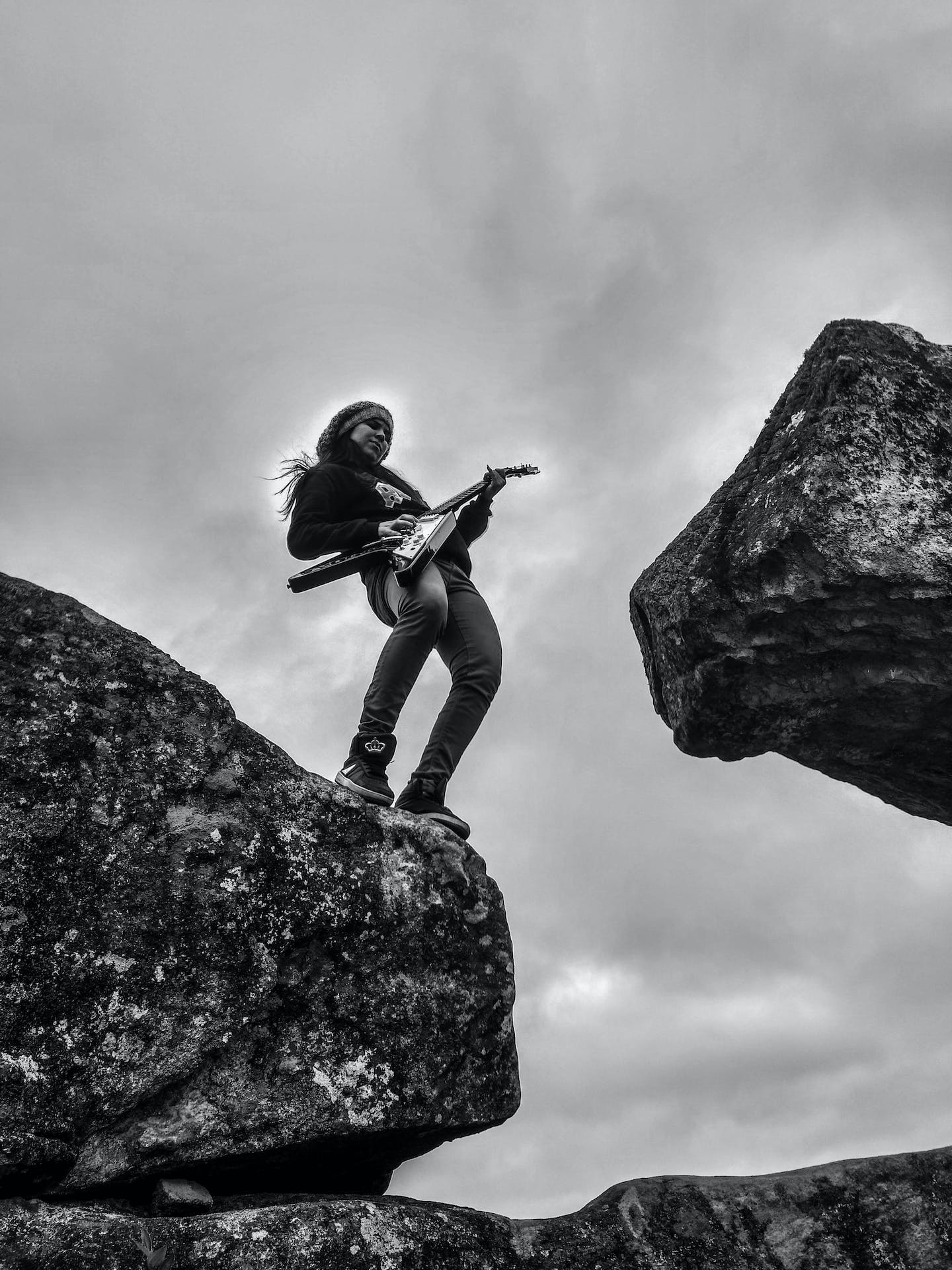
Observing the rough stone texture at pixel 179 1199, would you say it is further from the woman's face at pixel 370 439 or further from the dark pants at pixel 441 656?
the woman's face at pixel 370 439

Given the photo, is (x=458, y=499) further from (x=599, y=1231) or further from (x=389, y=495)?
(x=599, y=1231)

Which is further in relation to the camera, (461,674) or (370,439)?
(370,439)

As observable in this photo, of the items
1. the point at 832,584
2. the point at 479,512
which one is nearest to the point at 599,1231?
the point at 832,584

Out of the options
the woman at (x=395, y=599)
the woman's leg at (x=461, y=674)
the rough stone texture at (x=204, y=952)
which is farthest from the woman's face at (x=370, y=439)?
the rough stone texture at (x=204, y=952)

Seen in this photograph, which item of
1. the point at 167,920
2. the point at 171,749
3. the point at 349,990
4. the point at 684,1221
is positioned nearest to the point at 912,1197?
the point at 684,1221

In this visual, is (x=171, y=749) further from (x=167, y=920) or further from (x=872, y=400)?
(x=872, y=400)

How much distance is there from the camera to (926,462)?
5.16 meters

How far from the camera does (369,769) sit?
18.2 ft

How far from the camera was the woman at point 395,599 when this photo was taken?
5668mm

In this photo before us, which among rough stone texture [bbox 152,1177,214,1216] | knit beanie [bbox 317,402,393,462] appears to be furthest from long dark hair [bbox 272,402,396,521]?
rough stone texture [bbox 152,1177,214,1216]

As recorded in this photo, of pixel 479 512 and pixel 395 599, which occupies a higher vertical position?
pixel 479 512

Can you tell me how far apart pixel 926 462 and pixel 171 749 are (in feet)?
11.5

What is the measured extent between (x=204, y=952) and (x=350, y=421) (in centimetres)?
355

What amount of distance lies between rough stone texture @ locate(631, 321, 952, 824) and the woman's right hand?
1427mm
